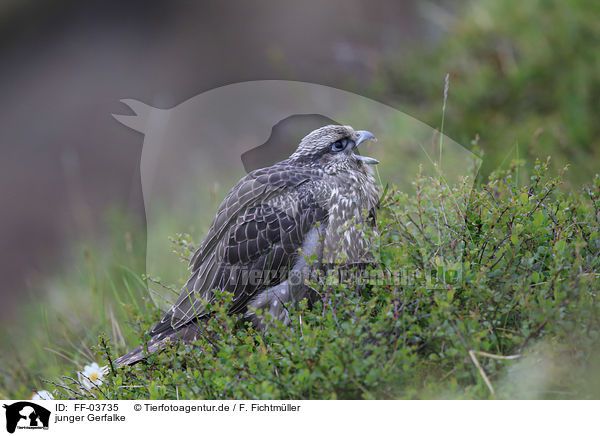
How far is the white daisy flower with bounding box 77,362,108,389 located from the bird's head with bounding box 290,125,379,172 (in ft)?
6.35

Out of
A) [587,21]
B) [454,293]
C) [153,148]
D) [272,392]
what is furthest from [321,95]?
[587,21]

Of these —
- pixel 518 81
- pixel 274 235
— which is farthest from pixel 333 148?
pixel 518 81

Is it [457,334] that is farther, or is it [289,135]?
[289,135]

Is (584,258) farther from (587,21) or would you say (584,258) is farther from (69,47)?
(69,47)

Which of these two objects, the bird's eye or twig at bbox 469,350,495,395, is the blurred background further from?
twig at bbox 469,350,495,395

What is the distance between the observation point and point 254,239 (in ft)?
12.6

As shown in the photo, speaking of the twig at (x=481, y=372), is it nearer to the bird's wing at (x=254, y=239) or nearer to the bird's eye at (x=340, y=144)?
the bird's wing at (x=254, y=239)

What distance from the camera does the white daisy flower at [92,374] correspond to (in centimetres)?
360

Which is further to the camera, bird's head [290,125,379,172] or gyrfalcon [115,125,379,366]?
bird's head [290,125,379,172]

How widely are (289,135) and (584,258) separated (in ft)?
7.09

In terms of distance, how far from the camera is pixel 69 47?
986cm

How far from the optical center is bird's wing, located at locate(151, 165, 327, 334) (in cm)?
380
